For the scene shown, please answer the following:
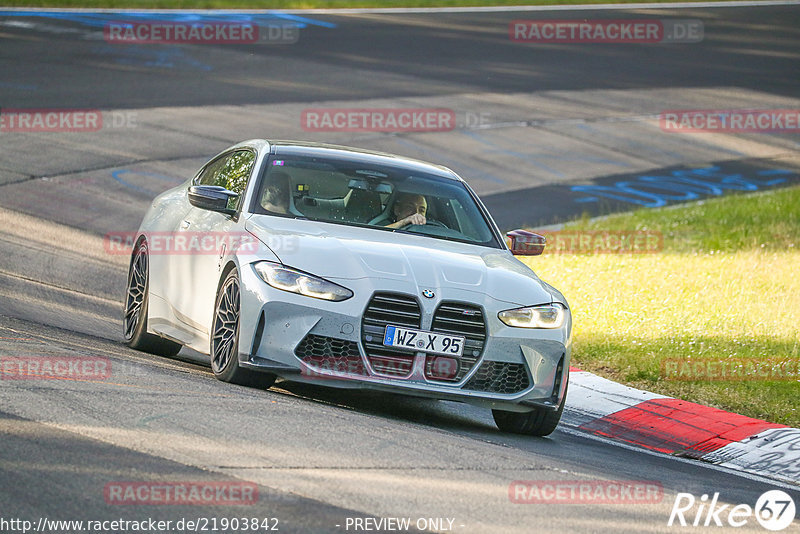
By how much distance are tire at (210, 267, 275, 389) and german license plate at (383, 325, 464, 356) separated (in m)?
0.81

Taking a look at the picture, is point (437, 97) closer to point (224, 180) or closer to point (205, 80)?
point (205, 80)

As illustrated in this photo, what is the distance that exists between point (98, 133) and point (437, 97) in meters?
8.17

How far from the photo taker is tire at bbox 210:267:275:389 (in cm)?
768

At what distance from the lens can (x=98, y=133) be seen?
20.4m

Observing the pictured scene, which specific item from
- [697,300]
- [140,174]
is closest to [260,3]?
[140,174]

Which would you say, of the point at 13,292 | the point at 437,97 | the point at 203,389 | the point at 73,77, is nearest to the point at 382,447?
the point at 203,389
